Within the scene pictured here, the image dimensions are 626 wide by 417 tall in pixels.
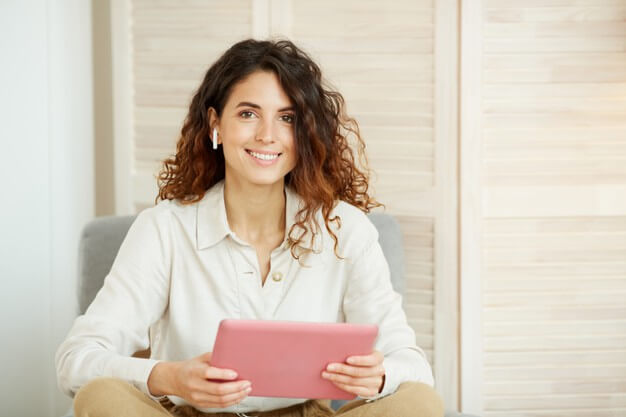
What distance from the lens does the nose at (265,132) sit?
164cm

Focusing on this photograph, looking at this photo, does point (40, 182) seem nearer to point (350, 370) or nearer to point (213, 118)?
point (213, 118)

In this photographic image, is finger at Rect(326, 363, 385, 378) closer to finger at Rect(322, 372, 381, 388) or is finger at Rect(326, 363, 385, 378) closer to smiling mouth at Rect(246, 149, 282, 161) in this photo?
finger at Rect(322, 372, 381, 388)

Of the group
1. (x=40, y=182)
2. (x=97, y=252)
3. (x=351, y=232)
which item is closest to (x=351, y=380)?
(x=351, y=232)

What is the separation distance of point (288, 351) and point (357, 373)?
141mm

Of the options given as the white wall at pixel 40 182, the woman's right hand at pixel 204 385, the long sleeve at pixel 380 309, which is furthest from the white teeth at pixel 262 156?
the white wall at pixel 40 182

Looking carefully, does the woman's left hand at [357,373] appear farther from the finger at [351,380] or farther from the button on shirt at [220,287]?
the button on shirt at [220,287]

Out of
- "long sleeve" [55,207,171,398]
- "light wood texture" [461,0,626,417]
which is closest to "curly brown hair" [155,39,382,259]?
"long sleeve" [55,207,171,398]

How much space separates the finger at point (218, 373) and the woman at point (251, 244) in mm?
252

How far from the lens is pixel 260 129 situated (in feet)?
5.43

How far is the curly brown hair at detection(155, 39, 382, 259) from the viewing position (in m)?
1.68

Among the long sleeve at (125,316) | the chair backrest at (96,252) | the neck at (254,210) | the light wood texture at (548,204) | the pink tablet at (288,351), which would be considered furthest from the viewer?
the light wood texture at (548,204)

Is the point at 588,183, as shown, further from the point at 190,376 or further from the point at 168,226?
the point at 190,376

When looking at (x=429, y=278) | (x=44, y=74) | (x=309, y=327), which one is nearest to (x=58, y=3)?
(x=44, y=74)

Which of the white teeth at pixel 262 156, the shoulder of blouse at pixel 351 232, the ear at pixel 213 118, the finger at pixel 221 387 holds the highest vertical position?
the ear at pixel 213 118
